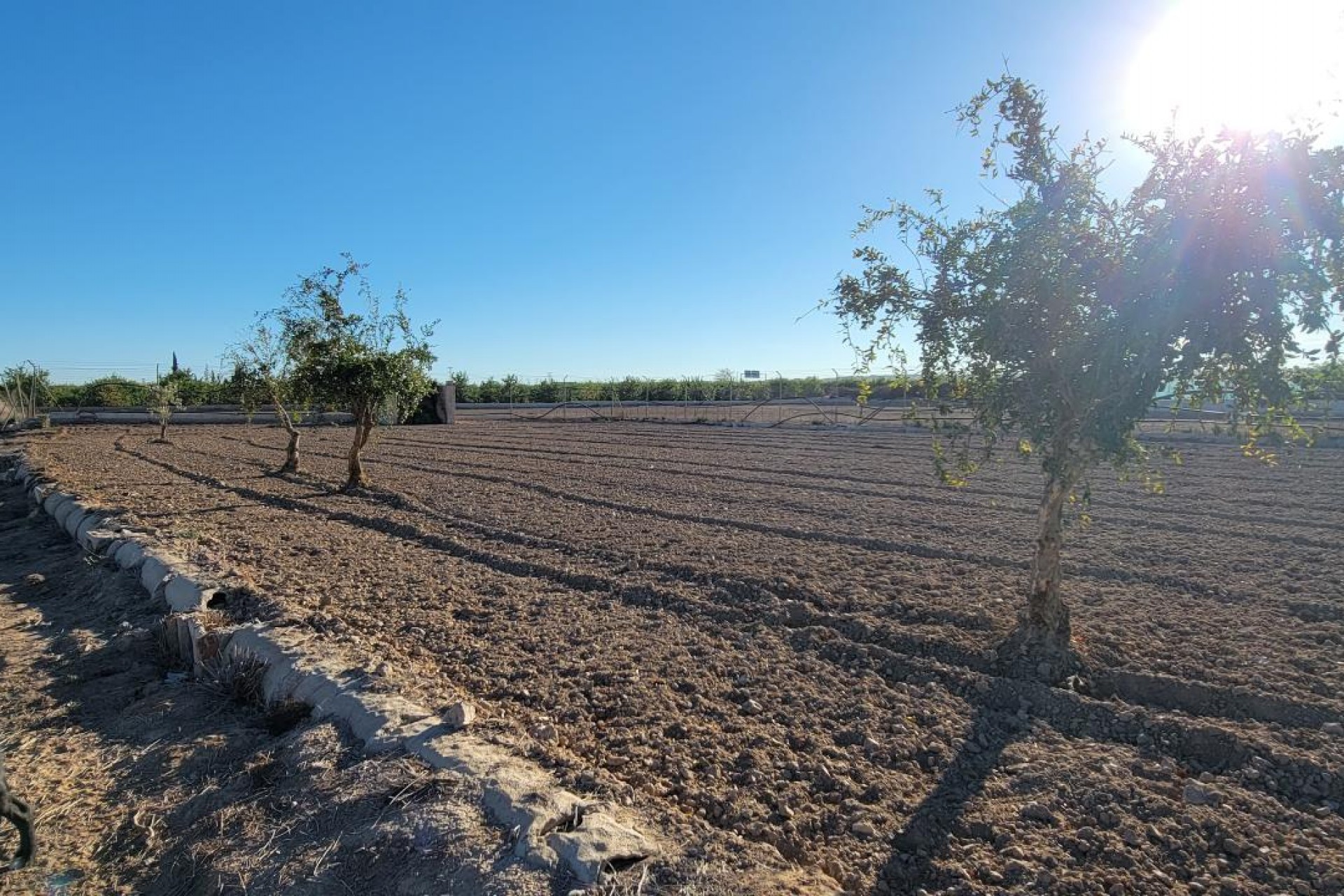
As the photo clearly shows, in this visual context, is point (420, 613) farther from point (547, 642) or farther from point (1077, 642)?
point (1077, 642)

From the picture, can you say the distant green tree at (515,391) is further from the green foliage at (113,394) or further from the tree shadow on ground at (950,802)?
the tree shadow on ground at (950,802)

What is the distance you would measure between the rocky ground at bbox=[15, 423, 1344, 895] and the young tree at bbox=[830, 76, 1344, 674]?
988 millimetres

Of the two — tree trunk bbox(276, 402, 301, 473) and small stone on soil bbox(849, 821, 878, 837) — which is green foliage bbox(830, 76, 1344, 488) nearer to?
small stone on soil bbox(849, 821, 878, 837)

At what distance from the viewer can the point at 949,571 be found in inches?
271

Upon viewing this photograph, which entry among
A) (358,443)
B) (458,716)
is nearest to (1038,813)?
(458,716)

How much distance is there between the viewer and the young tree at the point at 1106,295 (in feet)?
12.1

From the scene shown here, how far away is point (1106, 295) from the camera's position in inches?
162

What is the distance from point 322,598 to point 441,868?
4.15 metres

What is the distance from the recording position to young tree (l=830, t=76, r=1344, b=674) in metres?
3.68

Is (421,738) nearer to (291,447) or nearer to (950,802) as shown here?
(950,802)

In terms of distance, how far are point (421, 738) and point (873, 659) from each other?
9.26 feet

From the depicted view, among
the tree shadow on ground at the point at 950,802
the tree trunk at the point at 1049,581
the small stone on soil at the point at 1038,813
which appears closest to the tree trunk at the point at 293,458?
the tree trunk at the point at 1049,581

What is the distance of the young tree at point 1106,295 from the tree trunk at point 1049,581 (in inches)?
0.4

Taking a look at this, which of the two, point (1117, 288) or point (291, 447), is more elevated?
point (1117, 288)
